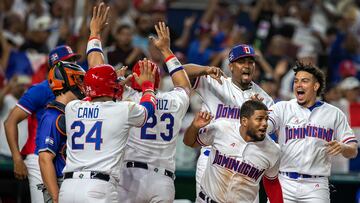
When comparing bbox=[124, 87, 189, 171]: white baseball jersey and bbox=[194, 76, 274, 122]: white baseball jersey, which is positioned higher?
bbox=[194, 76, 274, 122]: white baseball jersey

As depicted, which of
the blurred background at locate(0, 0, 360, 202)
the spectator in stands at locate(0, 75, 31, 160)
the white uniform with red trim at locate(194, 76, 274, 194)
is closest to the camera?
the white uniform with red trim at locate(194, 76, 274, 194)

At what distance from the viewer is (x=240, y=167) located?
7.95m

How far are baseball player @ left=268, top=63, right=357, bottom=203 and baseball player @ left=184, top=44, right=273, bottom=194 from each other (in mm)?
345

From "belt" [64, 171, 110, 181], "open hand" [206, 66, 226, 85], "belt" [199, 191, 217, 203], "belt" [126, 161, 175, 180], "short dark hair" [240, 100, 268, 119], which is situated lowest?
"belt" [199, 191, 217, 203]

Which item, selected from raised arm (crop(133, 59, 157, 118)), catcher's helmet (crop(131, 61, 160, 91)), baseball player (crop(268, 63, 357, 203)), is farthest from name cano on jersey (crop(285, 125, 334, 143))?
raised arm (crop(133, 59, 157, 118))

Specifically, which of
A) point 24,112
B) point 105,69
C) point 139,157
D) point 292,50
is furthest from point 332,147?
point 292,50

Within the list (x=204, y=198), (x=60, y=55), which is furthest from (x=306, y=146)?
(x=60, y=55)

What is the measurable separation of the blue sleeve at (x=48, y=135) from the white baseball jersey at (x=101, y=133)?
0.44 m

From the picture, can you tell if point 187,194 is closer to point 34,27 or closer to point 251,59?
point 251,59

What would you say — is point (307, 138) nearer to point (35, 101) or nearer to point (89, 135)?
point (89, 135)

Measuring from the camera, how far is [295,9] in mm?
17578

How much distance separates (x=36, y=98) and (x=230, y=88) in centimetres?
208

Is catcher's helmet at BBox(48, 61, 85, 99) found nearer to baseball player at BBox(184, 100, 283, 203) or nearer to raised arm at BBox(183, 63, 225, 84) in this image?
baseball player at BBox(184, 100, 283, 203)

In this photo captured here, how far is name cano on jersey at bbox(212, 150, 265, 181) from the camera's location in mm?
7930
